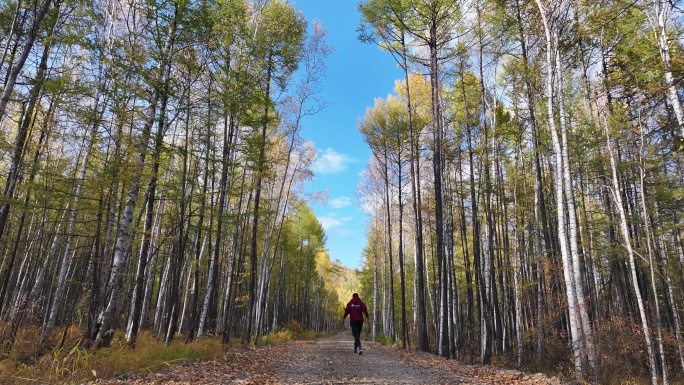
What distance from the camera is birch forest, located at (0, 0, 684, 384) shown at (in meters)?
6.77

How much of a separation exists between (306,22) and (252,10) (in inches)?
84.1

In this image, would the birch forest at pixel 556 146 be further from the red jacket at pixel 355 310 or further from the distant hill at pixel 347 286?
the distant hill at pixel 347 286

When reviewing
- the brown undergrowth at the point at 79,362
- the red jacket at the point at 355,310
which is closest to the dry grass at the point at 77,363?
the brown undergrowth at the point at 79,362

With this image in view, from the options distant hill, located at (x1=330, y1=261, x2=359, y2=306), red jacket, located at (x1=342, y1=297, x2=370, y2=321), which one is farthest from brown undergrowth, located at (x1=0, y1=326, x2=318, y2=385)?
distant hill, located at (x1=330, y1=261, x2=359, y2=306)

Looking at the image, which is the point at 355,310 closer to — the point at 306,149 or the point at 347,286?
the point at 306,149

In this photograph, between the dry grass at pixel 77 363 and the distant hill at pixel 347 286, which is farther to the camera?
the distant hill at pixel 347 286

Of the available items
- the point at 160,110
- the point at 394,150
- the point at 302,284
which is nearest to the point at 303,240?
the point at 302,284

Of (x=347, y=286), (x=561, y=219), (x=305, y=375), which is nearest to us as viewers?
(x=305, y=375)

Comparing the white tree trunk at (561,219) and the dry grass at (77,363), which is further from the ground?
the white tree trunk at (561,219)

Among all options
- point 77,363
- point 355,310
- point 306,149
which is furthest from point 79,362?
point 306,149

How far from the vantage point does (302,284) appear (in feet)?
129

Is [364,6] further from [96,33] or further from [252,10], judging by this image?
[96,33]

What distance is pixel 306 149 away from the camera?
761 inches

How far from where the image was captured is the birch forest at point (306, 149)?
6.77m
